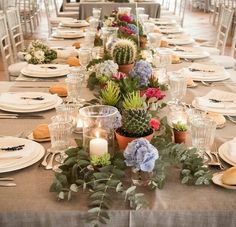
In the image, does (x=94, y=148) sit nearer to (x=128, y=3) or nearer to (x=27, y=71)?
(x=27, y=71)

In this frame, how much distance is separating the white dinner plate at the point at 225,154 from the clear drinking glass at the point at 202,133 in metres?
0.04

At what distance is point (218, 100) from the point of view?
179 centimetres

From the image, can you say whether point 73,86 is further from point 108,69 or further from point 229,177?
point 229,177

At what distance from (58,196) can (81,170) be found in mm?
111

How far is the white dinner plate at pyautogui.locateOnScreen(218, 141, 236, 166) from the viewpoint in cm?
122

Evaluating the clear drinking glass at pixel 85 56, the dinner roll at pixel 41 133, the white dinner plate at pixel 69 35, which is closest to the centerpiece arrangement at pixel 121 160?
the dinner roll at pixel 41 133

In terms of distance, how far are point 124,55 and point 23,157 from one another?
85 cm

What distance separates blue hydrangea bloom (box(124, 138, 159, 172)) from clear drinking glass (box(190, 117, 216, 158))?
283 mm

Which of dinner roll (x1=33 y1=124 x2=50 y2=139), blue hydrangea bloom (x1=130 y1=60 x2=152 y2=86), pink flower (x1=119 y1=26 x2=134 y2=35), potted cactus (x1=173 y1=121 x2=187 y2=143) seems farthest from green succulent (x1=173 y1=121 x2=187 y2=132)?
pink flower (x1=119 y1=26 x2=134 y2=35)

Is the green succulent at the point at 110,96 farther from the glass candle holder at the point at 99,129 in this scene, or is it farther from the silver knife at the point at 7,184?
the silver knife at the point at 7,184

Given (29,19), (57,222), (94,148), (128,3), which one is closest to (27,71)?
(94,148)

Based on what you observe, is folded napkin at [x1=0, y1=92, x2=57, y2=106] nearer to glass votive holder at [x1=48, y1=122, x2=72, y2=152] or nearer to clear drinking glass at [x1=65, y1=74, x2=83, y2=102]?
clear drinking glass at [x1=65, y1=74, x2=83, y2=102]

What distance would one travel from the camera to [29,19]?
7512 millimetres

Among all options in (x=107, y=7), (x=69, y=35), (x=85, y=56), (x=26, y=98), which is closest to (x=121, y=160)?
(x=26, y=98)
